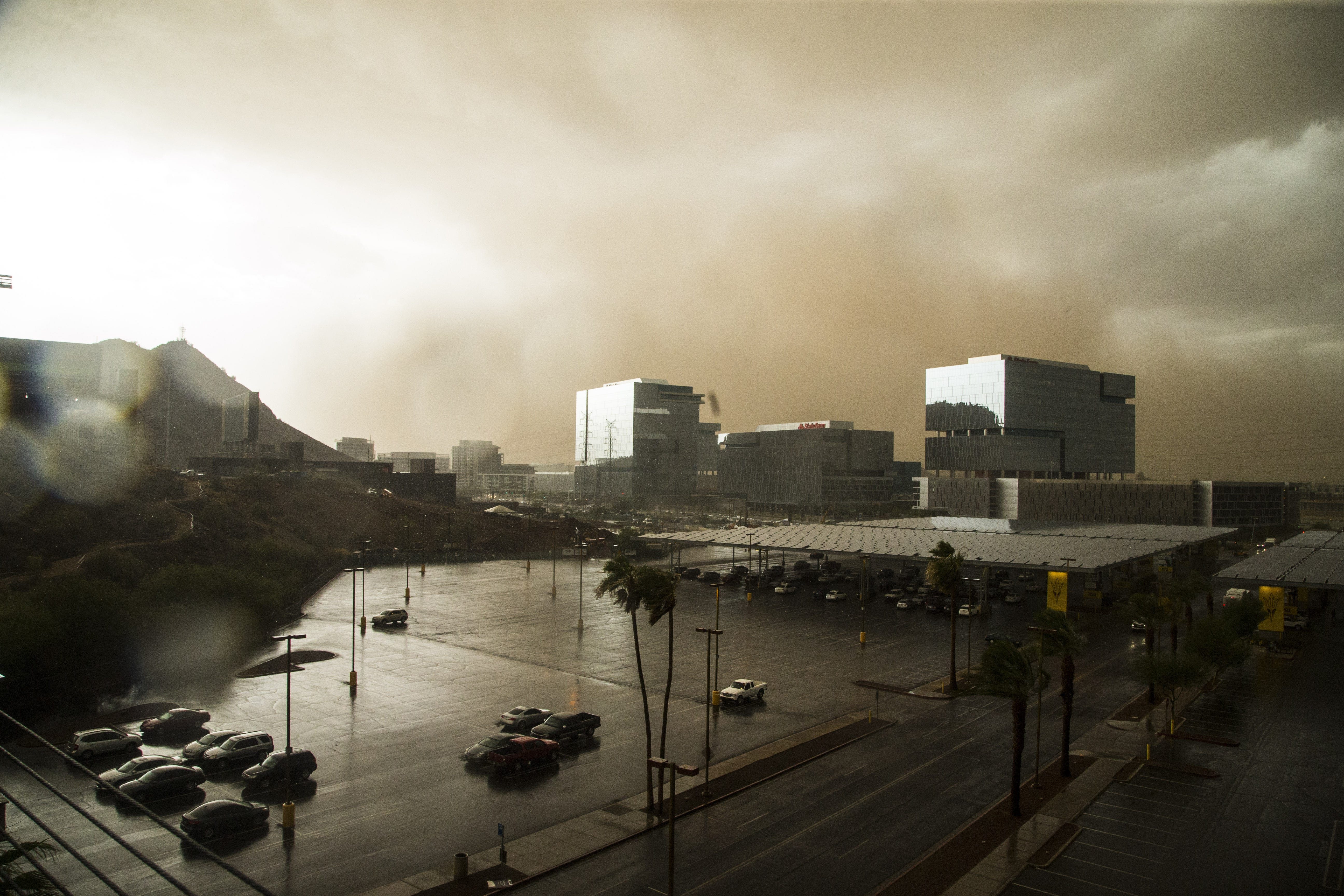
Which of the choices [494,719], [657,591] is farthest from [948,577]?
[494,719]

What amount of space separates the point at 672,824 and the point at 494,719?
16873mm

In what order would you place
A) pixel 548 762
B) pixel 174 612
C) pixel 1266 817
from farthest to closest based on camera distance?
1. pixel 174 612
2. pixel 548 762
3. pixel 1266 817

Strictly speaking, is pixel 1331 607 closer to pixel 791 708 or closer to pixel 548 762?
pixel 791 708

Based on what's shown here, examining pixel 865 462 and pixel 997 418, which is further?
pixel 865 462

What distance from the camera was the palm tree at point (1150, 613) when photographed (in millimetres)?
35656

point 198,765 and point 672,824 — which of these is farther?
point 198,765

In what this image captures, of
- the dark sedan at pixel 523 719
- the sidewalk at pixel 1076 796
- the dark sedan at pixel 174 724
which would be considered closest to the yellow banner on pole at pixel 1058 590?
the sidewalk at pixel 1076 796

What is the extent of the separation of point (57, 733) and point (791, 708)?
29277 mm

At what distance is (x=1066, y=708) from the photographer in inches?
1097

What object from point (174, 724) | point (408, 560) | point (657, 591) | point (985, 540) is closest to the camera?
point (657, 591)

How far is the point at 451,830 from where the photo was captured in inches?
881

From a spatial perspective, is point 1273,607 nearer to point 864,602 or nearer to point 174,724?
point 864,602

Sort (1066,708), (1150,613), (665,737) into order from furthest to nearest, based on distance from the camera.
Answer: (1150,613), (665,737), (1066,708)

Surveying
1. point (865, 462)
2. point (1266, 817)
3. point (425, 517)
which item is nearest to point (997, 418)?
point (865, 462)
